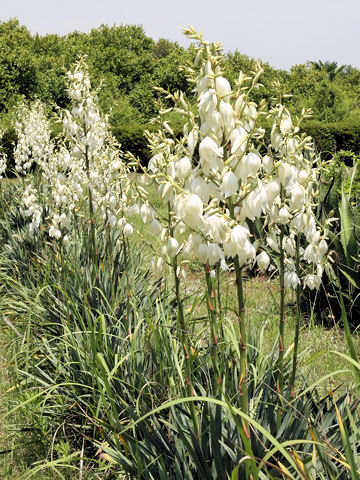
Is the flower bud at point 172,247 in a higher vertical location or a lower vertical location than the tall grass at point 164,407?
higher

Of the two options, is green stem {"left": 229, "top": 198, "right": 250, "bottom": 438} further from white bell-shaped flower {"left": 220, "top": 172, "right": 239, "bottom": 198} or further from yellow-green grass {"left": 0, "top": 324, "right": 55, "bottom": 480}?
yellow-green grass {"left": 0, "top": 324, "right": 55, "bottom": 480}

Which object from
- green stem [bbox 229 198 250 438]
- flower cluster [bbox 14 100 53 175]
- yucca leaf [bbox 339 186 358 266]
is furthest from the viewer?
flower cluster [bbox 14 100 53 175]

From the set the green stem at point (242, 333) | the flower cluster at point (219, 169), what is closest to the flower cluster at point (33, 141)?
Result: the flower cluster at point (219, 169)

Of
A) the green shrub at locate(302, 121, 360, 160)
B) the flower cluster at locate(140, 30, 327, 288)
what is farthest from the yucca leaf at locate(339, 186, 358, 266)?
the green shrub at locate(302, 121, 360, 160)

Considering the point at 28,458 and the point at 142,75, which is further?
the point at 142,75

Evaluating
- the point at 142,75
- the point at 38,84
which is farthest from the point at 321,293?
the point at 142,75

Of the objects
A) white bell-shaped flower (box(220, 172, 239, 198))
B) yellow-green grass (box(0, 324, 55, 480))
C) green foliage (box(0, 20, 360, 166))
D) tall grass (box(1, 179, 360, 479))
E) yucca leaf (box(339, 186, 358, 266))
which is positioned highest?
green foliage (box(0, 20, 360, 166))

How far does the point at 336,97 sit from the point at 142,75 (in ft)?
36.2

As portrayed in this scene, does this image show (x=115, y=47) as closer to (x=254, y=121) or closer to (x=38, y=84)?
(x=38, y=84)

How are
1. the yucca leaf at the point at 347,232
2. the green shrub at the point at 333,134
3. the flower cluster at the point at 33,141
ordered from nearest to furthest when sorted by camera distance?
the yucca leaf at the point at 347,232 < the flower cluster at the point at 33,141 < the green shrub at the point at 333,134

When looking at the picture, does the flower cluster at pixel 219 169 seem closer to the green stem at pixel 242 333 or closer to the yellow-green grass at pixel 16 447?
the green stem at pixel 242 333

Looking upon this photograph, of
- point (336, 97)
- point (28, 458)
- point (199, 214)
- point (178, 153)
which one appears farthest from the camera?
point (336, 97)

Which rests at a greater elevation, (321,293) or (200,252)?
(200,252)

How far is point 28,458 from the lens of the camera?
9.09 ft
